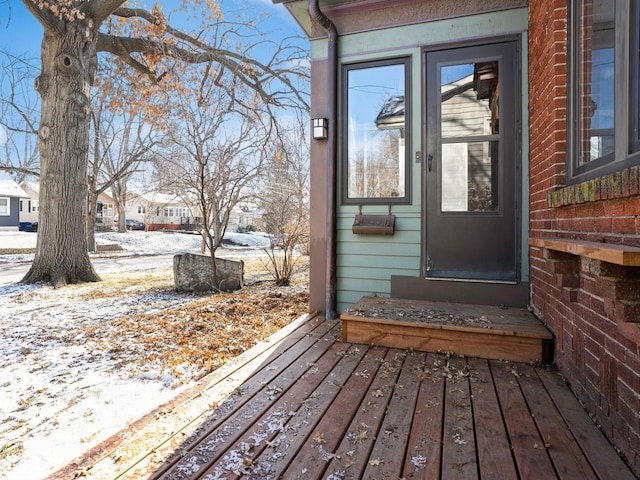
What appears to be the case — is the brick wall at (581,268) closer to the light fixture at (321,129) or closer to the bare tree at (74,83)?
the light fixture at (321,129)

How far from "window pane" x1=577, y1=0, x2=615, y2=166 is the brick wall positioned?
0.18 meters

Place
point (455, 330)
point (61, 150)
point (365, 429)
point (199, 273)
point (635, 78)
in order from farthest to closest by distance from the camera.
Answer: point (61, 150)
point (199, 273)
point (455, 330)
point (365, 429)
point (635, 78)

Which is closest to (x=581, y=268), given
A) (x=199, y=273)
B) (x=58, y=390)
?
(x=58, y=390)

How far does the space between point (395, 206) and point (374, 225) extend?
25cm

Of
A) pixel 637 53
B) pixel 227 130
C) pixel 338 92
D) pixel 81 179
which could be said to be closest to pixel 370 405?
pixel 637 53

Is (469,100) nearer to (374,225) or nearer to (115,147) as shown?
(374,225)

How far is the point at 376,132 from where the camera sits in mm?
3566

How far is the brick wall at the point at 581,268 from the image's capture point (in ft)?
4.46

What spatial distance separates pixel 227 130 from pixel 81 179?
2.98 m

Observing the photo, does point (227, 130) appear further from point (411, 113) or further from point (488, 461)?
point (488, 461)

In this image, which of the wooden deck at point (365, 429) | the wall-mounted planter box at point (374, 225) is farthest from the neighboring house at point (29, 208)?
the wooden deck at point (365, 429)

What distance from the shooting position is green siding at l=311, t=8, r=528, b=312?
3215mm

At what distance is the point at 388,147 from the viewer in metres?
3.52

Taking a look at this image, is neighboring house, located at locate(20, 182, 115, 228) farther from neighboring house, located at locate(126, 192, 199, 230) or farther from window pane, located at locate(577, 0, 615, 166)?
window pane, located at locate(577, 0, 615, 166)
